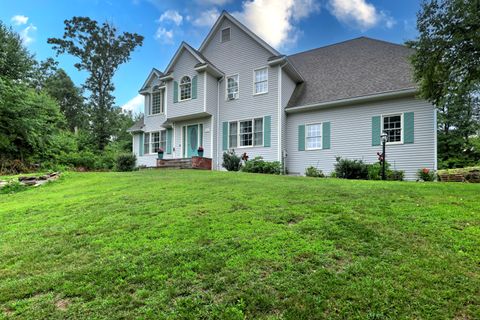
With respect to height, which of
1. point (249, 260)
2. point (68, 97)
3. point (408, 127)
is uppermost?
point (68, 97)

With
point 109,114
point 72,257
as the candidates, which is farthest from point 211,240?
point 109,114

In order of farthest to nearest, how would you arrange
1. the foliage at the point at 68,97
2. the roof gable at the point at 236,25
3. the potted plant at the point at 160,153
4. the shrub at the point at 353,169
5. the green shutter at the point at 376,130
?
the foliage at the point at 68,97 → the potted plant at the point at 160,153 → the roof gable at the point at 236,25 → the green shutter at the point at 376,130 → the shrub at the point at 353,169

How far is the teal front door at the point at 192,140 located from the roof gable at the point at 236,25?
4.75 m

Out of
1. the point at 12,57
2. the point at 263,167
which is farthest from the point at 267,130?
the point at 12,57

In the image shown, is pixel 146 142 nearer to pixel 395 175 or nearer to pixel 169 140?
pixel 169 140

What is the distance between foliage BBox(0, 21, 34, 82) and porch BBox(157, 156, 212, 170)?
854 centimetres

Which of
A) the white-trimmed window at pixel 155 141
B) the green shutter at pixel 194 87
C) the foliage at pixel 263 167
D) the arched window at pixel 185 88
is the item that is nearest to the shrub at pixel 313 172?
the foliage at pixel 263 167

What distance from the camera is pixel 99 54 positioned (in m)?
27.5

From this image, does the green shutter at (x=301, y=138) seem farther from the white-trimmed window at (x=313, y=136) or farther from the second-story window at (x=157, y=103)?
the second-story window at (x=157, y=103)

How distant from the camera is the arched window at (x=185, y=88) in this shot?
1593 cm

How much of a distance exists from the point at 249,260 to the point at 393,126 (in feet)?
36.6

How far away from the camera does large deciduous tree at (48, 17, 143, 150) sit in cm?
2659

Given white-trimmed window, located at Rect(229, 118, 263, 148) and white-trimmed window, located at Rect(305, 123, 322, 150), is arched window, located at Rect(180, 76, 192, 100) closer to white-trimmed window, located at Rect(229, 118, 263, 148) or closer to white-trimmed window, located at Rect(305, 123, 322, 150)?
white-trimmed window, located at Rect(229, 118, 263, 148)

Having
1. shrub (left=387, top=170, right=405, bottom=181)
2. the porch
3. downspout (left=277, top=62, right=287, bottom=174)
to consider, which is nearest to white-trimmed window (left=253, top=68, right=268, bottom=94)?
downspout (left=277, top=62, right=287, bottom=174)
